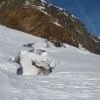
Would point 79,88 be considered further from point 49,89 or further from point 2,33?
point 2,33

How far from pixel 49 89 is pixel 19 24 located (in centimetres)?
2563

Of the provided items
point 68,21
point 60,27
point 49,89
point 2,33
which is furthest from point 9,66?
point 68,21

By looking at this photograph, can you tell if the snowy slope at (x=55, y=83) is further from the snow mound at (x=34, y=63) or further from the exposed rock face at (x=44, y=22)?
the exposed rock face at (x=44, y=22)

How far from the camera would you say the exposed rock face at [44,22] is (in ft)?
93.8

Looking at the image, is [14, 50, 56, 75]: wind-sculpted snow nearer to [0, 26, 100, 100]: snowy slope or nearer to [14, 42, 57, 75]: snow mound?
[14, 42, 57, 75]: snow mound

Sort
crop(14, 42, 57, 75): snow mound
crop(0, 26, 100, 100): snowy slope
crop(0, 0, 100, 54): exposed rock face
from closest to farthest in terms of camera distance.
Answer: crop(0, 26, 100, 100): snowy slope
crop(14, 42, 57, 75): snow mound
crop(0, 0, 100, 54): exposed rock face

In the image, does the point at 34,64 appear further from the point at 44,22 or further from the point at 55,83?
the point at 44,22

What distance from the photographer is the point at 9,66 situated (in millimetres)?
7637

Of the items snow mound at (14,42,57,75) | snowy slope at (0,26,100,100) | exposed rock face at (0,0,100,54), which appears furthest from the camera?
exposed rock face at (0,0,100,54)

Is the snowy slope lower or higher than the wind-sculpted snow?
lower

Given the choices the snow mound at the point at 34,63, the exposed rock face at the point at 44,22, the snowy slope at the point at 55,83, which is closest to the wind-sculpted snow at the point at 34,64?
the snow mound at the point at 34,63

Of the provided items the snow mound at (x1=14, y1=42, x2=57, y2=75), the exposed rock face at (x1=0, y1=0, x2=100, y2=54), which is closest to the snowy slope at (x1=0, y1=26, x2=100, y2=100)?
the snow mound at (x1=14, y1=42, x2=57, y2=75)

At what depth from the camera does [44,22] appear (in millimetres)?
29422

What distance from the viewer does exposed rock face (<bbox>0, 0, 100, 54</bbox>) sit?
93.8 ft
